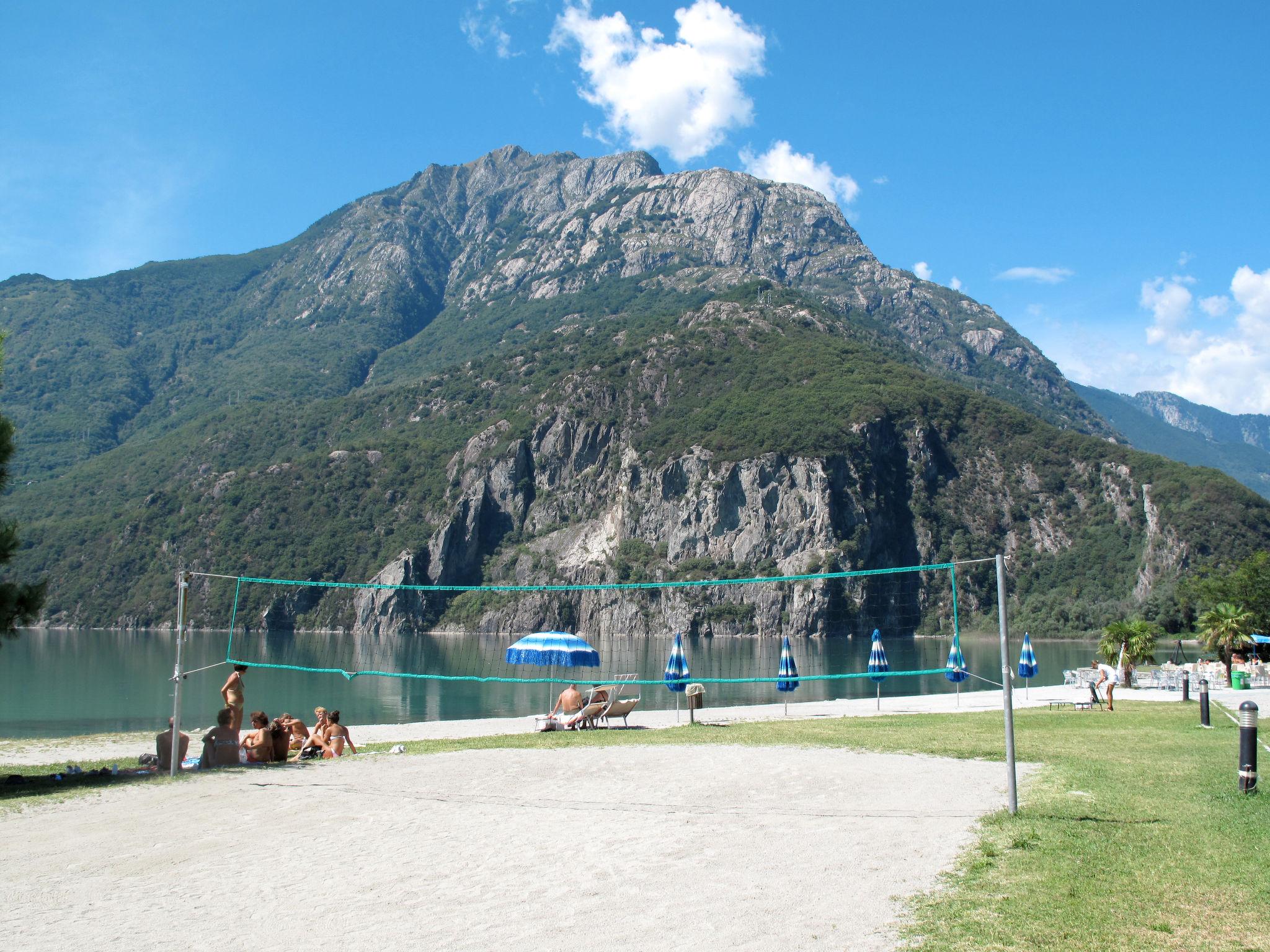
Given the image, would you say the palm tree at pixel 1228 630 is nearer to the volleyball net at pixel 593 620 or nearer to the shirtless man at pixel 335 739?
the volleyball net at pixel 593 620

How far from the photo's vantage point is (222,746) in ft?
43.6

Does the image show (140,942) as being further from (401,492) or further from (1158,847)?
(401,492)

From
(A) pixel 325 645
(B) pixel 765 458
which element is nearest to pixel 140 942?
(A) pixel 325 645

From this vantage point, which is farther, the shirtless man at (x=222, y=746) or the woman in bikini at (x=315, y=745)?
the woman in bikini at (x=315, y=745)

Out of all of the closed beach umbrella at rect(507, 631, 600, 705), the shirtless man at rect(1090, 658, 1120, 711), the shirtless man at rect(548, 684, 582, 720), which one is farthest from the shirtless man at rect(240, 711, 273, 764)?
the shirtless man at rect(1090, 658, 1120, 711)

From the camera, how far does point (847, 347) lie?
157m

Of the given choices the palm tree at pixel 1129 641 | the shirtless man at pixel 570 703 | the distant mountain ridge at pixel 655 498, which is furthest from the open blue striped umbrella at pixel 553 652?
the distant mountain ridge at pixel 655 498

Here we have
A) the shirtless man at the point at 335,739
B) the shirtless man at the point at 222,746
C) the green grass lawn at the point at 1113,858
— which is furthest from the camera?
the shirtless man at the point at 335,739

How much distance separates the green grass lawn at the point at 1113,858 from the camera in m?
5.28

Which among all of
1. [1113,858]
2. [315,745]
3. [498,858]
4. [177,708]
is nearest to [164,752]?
[177,708]

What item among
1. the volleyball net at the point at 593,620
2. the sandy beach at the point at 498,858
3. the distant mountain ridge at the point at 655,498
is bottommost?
the volleyball net at the point at 593,620

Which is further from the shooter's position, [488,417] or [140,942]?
[488,417]

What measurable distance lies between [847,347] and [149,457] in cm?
12144

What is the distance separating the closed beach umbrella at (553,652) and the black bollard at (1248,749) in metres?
14.6
